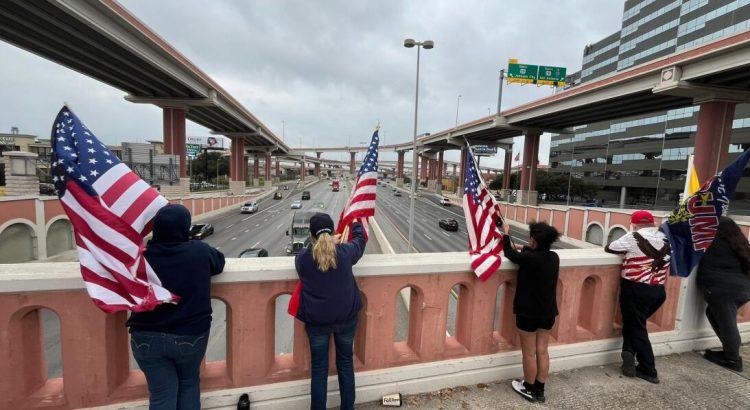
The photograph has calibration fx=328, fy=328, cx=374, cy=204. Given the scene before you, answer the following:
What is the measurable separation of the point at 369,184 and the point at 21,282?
288 centimetres

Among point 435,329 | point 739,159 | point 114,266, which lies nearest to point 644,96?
point 739,159

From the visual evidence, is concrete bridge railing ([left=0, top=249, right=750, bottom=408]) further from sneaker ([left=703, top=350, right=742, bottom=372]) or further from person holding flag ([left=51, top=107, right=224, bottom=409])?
person holding flag ([left=51, top=107, right=224, bottom=409])

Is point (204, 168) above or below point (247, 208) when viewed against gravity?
above

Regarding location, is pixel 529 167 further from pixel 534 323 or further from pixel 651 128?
pixel 534 323

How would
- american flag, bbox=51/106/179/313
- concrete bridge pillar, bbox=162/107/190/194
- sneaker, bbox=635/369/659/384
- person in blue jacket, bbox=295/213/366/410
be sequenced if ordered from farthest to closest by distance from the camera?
concrete bridge pillar, bbox=162/107/190/194 < sneaker, bbox=635/369/659/384 < person in blue jacket, bbox=295/213/366/410 < american flag, bbox=51/106/179/313

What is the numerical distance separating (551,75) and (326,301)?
165 ft

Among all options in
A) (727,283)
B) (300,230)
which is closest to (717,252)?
(727,283)

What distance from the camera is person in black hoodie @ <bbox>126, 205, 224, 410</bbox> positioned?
7.60 feet

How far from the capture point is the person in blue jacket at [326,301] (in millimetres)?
2705

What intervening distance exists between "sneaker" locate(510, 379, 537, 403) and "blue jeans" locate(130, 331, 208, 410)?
313cm

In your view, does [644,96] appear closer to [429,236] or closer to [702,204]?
[429,236]

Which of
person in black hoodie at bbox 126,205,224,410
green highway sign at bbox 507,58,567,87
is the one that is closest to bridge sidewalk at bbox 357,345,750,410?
person in black hoodie at bbox 126,205,224,410

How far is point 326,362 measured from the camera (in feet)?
9.53

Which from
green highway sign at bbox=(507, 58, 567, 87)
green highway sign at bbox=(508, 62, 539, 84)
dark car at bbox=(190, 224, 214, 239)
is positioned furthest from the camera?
green highway sign at bbox=(508, 62, 539, 84)
